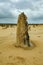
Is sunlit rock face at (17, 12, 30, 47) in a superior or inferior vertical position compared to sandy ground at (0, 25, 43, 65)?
superior

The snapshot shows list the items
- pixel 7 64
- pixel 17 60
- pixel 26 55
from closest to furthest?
pixel 7 64, pixel 17 60, pixel 26 55

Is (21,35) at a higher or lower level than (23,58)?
higher

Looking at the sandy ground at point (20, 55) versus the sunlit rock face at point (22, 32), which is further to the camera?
the sunlit rock face at point (22, 32)

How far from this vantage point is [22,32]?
12.1m

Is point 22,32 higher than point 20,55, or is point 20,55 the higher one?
point 22,32

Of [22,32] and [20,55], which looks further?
[22,32]

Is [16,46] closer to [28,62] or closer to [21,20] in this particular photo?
[21,20]

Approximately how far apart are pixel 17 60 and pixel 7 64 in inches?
29.7

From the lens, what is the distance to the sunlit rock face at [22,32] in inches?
471

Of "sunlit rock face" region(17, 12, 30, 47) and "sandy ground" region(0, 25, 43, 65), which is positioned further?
"sunlit rock face" region(17, 12, 30, 47)

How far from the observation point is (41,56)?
10.4m

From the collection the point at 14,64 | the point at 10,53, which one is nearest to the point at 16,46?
the point at 10,53

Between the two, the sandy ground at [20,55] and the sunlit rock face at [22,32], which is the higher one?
the sunlit rock face at [22,32]

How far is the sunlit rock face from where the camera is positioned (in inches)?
471
